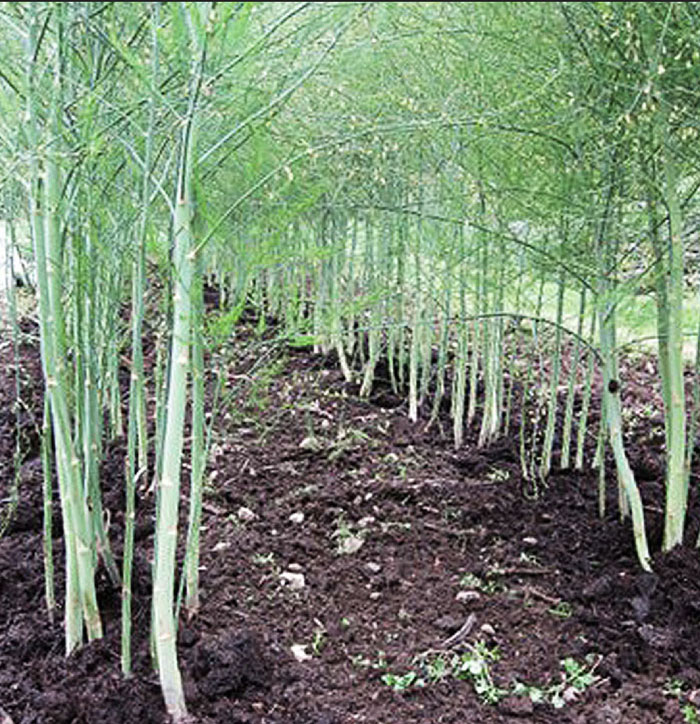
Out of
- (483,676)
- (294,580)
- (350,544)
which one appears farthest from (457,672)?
(350,544)

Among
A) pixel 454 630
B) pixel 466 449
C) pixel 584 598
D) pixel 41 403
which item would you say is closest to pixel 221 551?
pixel 454 630

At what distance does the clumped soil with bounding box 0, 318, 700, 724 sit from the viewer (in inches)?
108

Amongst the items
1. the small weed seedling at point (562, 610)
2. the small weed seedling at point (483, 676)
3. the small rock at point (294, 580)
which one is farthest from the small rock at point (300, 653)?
the small weed seedling at point (562, 610)

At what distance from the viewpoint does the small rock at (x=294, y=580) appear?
11.2 feet

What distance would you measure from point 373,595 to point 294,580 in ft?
0.93

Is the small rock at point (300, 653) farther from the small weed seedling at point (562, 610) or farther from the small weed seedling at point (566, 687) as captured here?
the small weed seedling at point (562, 610)

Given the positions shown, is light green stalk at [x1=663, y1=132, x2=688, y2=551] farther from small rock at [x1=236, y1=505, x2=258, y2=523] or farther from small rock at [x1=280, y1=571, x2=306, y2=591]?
small rock at [x1=236, y1=505, x2=258, y2=523]

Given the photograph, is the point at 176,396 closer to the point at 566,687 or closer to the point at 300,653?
the point at 300,653

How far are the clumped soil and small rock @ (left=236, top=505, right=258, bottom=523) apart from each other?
0.6 inches

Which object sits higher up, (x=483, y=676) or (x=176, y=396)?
(x=176, y=396)

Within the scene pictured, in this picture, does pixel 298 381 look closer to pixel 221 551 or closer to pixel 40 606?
pixel 221 551

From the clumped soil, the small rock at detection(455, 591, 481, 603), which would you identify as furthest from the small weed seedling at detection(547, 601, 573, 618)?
the small rock at detection(455, 591, 481, 603)

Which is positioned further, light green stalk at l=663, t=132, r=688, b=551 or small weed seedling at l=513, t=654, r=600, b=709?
light green stalk at l=663, t=132, r=688, b=551

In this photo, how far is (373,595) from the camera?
134 inches
